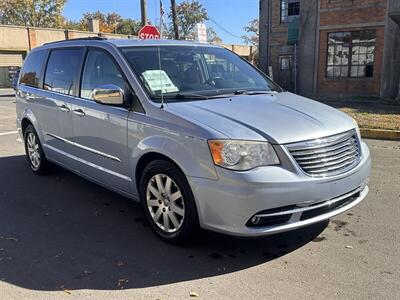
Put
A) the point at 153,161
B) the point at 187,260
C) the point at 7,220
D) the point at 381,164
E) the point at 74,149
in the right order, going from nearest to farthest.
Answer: the point at 187,260 → the point at 153,161 → the point at 7,220 → the point at 74,149 → the point at 381,164

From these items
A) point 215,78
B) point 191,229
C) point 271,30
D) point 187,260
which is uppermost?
point 271,30

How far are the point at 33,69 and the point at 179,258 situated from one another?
13.9ft

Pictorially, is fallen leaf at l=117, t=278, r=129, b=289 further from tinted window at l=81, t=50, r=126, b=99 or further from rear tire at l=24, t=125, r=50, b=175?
rear tire at l=24, t=125, r=50, b=175

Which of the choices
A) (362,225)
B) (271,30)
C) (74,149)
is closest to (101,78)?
(74,149)

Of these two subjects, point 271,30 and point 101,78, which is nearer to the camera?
point 101,78

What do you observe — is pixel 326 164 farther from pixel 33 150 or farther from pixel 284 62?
pixel 284 62

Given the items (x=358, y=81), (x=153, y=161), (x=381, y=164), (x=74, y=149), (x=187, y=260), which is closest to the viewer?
(x=187, y=260)

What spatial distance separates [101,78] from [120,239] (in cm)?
180

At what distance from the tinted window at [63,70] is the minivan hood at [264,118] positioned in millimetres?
1865

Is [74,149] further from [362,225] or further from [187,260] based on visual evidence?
[362,225]

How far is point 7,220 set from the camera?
4914mm

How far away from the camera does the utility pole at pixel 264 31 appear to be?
Result: 77.8 feet

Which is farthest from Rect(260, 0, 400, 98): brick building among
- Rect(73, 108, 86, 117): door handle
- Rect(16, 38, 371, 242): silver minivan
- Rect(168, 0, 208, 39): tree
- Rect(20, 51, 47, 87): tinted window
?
Rect(168, 0, 208, 39): tree

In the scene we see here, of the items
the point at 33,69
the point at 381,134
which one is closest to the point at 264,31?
the point at 381,134
